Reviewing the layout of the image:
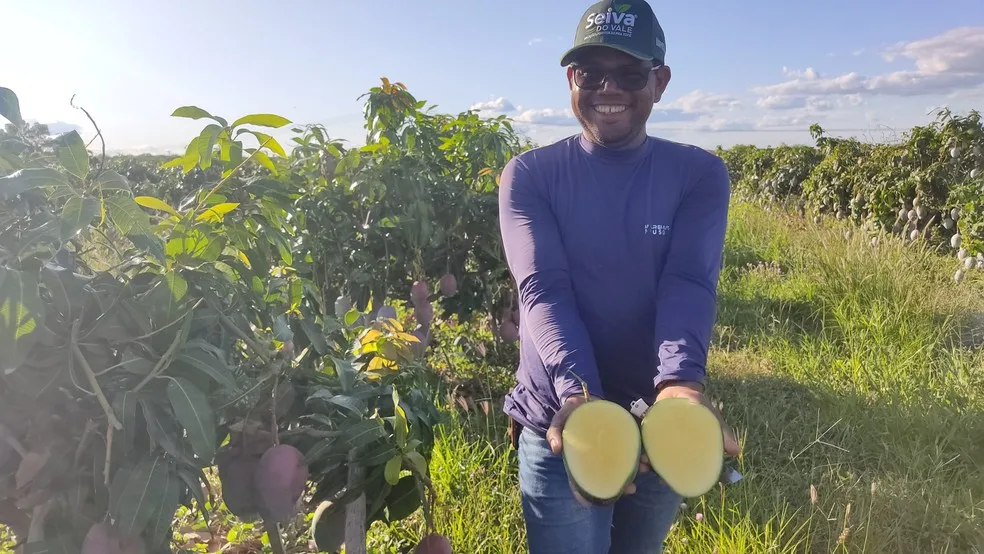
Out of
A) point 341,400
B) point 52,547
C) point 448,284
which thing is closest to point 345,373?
point 341,400

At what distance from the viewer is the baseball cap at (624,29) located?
135 centimetres

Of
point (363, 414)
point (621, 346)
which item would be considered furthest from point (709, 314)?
point (363, 414)

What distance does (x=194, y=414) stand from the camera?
97cm

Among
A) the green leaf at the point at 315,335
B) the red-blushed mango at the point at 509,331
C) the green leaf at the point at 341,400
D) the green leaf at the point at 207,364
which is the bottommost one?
the red-blushed mango at the point at 509,331

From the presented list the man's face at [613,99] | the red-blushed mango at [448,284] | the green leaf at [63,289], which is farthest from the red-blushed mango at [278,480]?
the red-blushed mango at [448,284]

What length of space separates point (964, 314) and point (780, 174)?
242 inches

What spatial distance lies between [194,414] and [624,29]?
108 centimetres

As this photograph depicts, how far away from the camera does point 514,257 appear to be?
1446 mm

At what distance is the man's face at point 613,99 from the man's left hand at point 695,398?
0.55 m

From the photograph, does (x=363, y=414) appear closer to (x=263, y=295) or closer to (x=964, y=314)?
(x=263, y=295)

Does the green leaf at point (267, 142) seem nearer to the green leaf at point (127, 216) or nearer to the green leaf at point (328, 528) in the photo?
the green leaf at point (127, 216)

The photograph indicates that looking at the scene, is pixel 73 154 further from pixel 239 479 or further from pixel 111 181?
pixel 239 479


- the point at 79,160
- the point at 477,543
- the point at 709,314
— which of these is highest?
the point at 79,160

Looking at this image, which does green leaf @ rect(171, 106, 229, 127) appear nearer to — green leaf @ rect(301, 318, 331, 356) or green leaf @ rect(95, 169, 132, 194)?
green leaf @ rect(95, 169, 132, 194)
